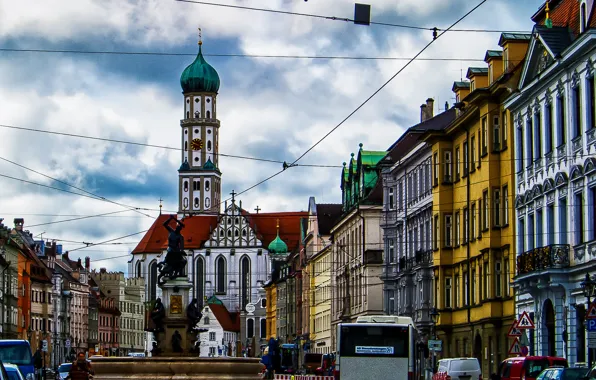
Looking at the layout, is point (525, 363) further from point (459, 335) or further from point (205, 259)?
point (205, 259)

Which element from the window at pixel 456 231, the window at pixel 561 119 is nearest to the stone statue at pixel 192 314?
the window at pixel 456 231

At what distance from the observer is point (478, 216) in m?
53.0

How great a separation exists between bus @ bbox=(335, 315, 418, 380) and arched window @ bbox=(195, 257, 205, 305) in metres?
153

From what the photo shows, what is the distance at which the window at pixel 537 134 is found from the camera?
4478 cm

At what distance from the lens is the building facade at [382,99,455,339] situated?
2462 inches

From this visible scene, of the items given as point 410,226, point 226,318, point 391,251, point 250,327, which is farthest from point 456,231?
point 226,318

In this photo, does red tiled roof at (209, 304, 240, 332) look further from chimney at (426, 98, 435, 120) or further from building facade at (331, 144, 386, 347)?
chimney at (426, 98, 435, 120)

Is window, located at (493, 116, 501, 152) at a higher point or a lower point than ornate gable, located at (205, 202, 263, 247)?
lower

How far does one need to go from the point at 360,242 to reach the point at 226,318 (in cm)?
11466

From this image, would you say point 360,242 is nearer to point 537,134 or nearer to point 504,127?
point 504,127

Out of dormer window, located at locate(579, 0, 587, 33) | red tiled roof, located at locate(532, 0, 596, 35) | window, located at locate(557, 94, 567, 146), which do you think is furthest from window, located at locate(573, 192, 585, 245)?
red tiled roof, located at locate(532, 0, 596, 35)

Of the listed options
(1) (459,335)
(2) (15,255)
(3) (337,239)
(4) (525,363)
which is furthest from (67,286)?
(4) (525,363)

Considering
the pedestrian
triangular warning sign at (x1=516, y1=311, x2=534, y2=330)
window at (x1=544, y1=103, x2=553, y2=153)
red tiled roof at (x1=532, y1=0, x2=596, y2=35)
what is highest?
red tiled roof at (x1=532, y1=0, x2=596, y2=35)

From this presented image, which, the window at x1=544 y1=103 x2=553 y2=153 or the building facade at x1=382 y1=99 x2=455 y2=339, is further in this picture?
the building facade at x1=382 y1=99 x2=455 y2=339
